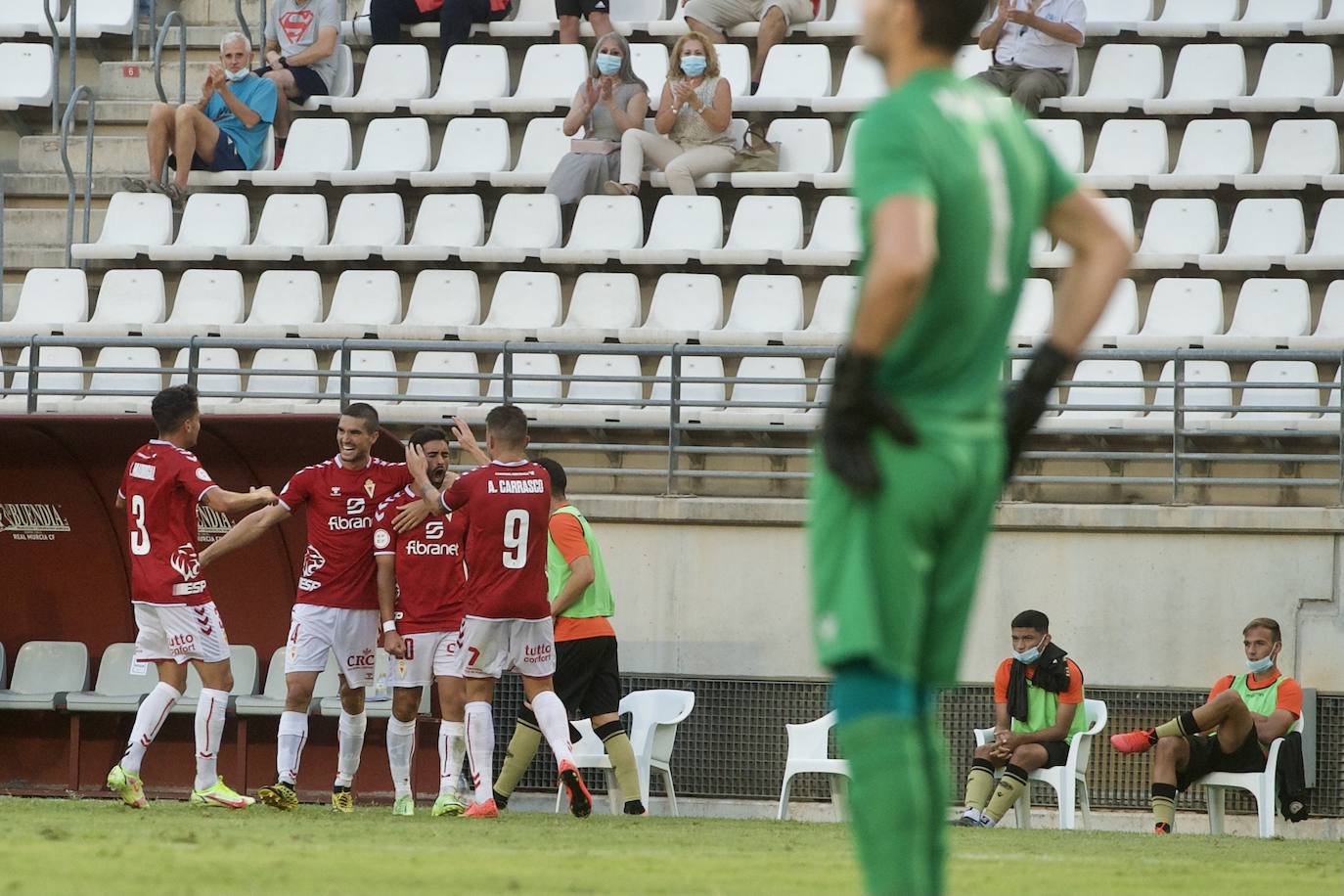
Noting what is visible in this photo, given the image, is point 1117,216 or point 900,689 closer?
point 900,689

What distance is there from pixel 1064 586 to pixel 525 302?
4.98 meters

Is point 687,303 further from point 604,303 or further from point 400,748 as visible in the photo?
point 400,748

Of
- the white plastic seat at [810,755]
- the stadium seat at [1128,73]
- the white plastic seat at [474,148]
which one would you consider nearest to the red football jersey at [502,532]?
Answer: the white plastic seat at [810,755]

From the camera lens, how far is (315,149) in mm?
17078

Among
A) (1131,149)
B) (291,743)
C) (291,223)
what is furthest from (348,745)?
(1131,149)

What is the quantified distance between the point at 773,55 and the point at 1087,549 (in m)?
6.36

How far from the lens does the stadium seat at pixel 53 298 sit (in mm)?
15766

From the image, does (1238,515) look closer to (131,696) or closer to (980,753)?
(980,753)

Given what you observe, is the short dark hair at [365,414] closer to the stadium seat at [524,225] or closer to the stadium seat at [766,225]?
the stadium seat at [524,225]

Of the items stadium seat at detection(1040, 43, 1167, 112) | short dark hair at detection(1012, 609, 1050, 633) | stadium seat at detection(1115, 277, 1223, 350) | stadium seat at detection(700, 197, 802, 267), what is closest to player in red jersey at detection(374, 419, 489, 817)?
short dark hair at detection(1012, 609, 1050, 633)

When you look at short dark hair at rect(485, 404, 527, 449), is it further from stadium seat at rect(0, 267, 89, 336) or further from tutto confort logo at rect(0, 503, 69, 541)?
stadium seat at rect(0, 267, 89, 336)

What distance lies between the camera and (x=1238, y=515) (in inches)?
493

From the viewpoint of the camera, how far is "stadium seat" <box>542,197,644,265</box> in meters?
15.7

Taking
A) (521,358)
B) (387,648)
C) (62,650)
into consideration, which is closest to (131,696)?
(62,650)
